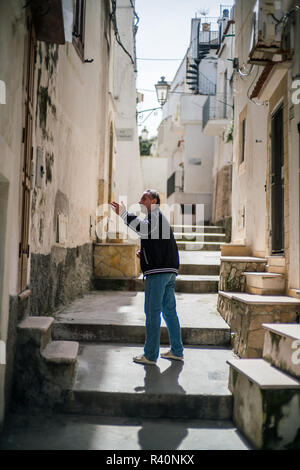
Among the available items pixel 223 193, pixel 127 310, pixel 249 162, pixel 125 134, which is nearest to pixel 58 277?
pixel 127 310

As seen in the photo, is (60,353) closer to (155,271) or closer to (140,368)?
(140,368)

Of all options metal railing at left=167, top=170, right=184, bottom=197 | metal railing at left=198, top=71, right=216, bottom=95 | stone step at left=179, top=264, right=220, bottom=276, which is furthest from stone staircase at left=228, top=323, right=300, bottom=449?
metal railing at left=167, top=170, right=184, bottom=197

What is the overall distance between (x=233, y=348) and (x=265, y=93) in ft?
12.0

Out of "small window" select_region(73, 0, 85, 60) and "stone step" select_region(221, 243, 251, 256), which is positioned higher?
"small window" select_region(73, 0, 85, 60)

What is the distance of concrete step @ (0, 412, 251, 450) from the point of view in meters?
3.01

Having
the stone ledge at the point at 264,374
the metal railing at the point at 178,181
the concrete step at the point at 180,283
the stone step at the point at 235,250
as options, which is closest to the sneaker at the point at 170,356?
the stone ledge at the point at 264,374

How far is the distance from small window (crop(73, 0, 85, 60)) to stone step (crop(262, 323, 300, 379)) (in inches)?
A: 196

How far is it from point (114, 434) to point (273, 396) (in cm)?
123

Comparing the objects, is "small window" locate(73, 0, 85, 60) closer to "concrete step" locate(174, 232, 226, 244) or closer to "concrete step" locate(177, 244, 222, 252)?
"concrete step" locate(177, 244, 222, 252)

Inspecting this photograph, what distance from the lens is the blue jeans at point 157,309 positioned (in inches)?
165

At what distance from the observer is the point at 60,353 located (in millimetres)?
3742

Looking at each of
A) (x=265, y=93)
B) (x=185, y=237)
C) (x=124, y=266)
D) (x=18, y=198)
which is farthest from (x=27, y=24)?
(x=185, y=237)

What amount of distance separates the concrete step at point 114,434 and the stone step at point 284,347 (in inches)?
25.3

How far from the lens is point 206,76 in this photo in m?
20.6
